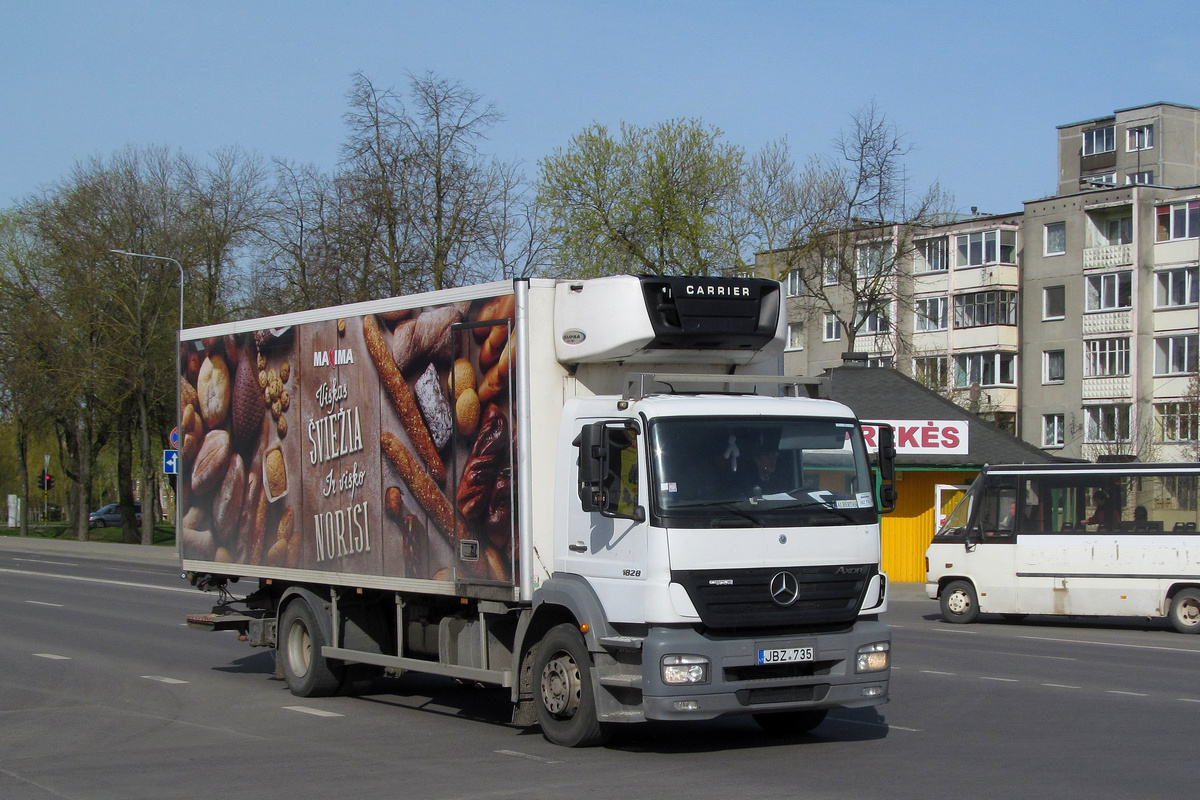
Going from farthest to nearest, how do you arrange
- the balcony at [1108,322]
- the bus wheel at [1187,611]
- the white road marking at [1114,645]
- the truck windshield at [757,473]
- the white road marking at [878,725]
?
the balcony at [1108,322] → the bus wheel at [1187,611] → the white road marking at [1114,645] → the white road marking at [878,725] → the truck windshield at [757,473]

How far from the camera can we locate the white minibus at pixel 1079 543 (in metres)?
20.3

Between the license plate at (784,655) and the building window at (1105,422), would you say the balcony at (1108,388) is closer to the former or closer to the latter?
the building window at (1105,422)

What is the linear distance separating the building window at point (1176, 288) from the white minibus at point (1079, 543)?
46.2 m

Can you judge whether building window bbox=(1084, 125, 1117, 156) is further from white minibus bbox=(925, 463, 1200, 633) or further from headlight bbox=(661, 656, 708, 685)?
headlight bbox=(661, 656, 708, 685)

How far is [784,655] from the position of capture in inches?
354

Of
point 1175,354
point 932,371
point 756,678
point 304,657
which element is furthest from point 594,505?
point 1175,354

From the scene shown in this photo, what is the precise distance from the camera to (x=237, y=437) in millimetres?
13344

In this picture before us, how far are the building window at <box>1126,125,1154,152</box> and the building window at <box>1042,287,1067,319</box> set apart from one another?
22.8m

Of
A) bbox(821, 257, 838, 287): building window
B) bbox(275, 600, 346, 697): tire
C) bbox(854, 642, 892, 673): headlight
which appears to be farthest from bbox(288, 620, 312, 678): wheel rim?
bbox(821, 257, 838, 287): building window

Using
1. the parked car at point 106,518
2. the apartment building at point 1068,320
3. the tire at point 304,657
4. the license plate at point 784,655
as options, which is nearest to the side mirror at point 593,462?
the license plate at point 784,655

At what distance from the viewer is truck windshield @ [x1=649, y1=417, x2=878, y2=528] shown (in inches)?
351

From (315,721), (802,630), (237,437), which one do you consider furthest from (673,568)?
(237,437)

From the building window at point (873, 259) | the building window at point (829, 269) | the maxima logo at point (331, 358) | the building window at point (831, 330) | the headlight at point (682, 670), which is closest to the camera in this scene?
the headlight at point (682, 670)

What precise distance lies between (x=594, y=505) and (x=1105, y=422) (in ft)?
201
